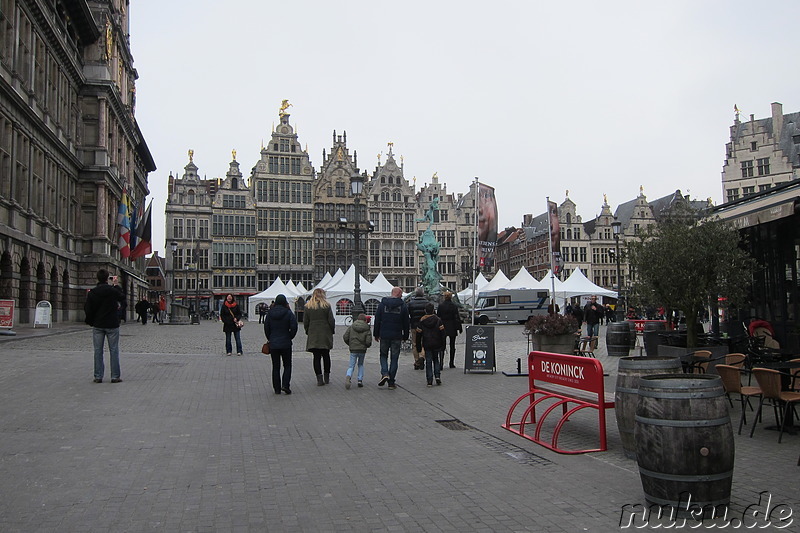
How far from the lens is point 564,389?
8188 millimetres

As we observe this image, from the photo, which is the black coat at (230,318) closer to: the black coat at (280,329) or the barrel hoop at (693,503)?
the black coat at (280,329)

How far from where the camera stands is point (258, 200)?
79438 millimetres

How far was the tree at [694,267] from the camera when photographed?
1186 cm

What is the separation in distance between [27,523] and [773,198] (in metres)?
12.0

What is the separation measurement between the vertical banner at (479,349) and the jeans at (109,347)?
22.5ft

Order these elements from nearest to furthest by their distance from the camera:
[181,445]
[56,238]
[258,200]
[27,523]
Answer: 1. [27,523]
2. [181,445]
3. [56,238]
4. [258,200]

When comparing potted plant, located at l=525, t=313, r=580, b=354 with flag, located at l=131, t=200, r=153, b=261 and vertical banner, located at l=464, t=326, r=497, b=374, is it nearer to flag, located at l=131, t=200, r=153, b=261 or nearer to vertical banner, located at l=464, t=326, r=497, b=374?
vertical banner, located at l=464, t=326, r=497, b=374

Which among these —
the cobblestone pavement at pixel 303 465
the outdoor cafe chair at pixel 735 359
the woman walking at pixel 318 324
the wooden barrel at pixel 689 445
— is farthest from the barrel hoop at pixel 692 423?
the woman walking at pixel 318 324

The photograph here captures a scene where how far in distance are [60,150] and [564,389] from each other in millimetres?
36935

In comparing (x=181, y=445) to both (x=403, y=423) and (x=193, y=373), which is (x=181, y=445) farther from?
(x=193, y=373)

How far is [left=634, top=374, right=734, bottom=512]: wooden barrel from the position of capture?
15.0 feet

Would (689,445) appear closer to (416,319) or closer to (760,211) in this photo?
(760,211)

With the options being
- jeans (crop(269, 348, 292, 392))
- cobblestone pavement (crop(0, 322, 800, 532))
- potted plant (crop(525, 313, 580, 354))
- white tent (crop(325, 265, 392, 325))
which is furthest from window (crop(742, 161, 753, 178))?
jeans (crop(269, 348, 292, 392))

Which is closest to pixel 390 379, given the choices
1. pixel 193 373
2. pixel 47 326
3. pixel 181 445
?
pixel 193 373
